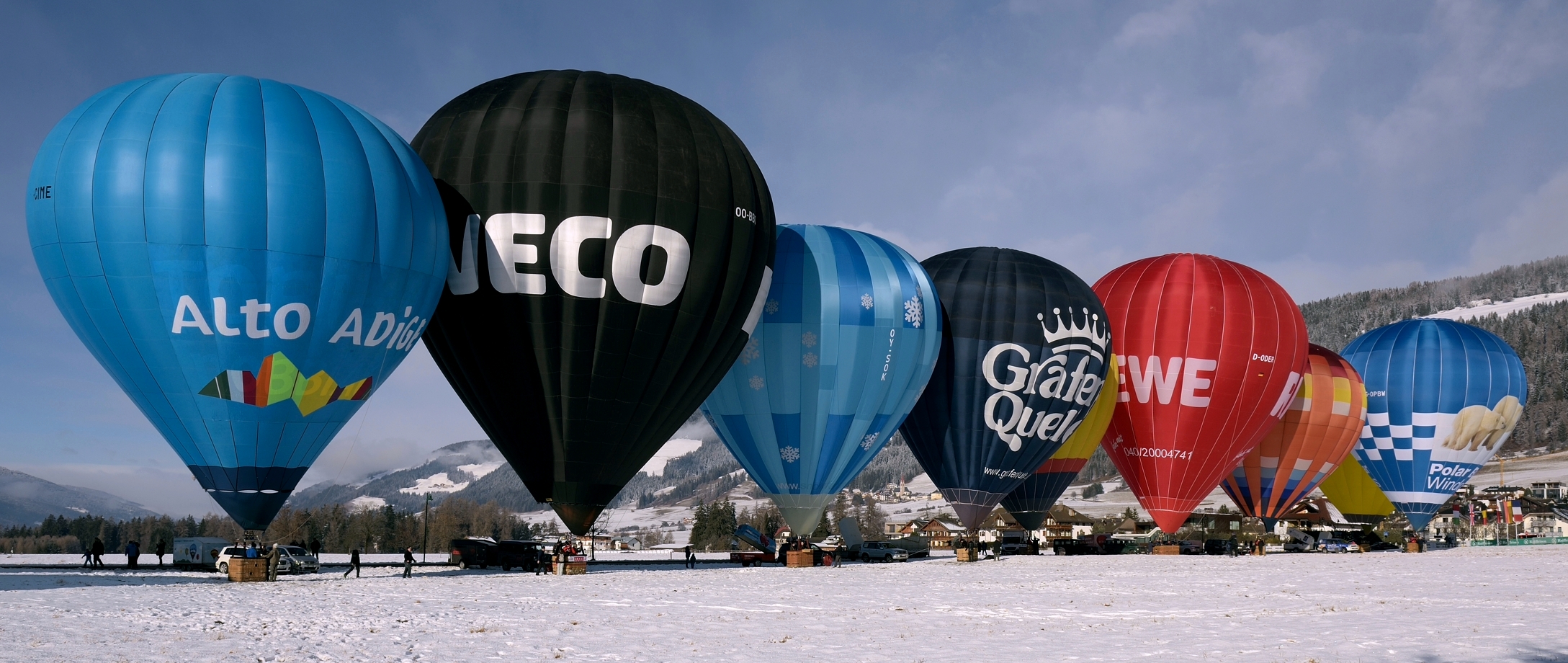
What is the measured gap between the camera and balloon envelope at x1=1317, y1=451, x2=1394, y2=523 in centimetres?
5228

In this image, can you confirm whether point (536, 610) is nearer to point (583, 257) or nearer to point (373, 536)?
point (583, 257)

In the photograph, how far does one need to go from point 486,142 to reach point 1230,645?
18456 millimetres

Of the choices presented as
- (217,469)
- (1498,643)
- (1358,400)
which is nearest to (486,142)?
(217,469)

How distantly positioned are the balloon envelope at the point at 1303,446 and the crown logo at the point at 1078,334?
11875mm

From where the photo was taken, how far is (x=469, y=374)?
2648 cm

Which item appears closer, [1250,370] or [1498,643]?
[1498,643]

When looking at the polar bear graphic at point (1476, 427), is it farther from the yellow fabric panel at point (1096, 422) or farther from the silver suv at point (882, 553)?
the silver suv at point (882, 553)

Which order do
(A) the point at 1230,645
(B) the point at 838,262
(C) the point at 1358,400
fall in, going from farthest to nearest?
(C) the point at 1358,400, (B) the point at 838,262, (A) the point at 1230,645

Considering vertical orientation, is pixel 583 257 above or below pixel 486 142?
below

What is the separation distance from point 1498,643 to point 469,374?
1999 centimetres

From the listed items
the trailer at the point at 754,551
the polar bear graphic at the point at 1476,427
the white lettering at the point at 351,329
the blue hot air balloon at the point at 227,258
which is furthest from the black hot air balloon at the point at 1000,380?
the polar bear graphic at the point at 1476,427

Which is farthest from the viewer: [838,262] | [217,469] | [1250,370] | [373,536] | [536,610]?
[373,536]

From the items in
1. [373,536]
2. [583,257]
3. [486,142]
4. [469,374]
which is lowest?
[373,536]

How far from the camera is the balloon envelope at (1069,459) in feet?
133
